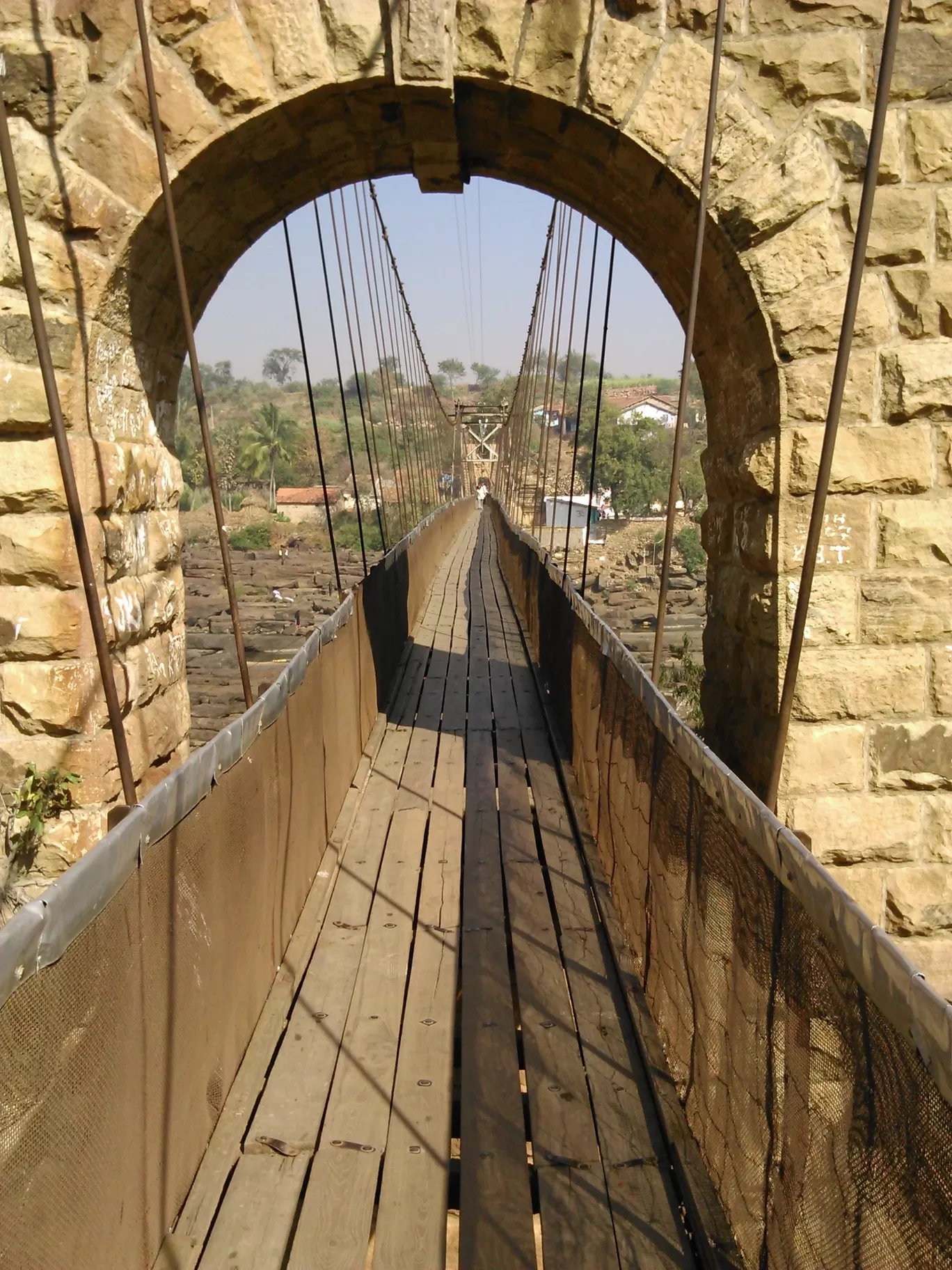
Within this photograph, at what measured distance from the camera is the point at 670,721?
2.35 meters

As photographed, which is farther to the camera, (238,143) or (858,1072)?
(238,143)

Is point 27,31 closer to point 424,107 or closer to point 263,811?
point 424,107

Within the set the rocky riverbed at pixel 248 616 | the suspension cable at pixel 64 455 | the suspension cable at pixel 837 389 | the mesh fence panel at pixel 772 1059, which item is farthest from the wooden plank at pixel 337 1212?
the rocky riverbed at pixel 248 616

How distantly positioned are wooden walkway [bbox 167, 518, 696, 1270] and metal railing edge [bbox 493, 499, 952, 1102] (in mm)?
751

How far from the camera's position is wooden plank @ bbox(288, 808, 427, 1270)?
6.20 ft

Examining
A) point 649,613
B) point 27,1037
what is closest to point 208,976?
point 27,1037

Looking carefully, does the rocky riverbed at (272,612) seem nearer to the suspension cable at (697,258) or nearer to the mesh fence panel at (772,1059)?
the suspension cable at (697,258)

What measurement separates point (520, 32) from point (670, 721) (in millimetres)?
1897

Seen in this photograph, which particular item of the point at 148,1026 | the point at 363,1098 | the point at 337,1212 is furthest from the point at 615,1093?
the point at 148,1026

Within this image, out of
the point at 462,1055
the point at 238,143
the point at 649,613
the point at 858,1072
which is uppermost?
the point at 238,143

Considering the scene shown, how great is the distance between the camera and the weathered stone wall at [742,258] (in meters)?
2.77

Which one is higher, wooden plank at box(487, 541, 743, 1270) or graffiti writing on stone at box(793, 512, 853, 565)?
graffiti writing on stone at box(793, 512, 853, 565)

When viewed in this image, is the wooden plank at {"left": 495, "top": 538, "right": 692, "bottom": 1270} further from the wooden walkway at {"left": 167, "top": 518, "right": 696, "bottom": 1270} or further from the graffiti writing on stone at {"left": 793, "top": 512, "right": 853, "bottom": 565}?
the graffiti writing on stone at {"left": 793, "top": 512, "right": 853, "bottom": 565}

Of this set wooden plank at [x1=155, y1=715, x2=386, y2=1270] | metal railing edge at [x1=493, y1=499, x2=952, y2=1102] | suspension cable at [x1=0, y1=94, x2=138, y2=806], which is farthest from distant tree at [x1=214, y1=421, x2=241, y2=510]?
metal railing edge at [x1=493, y1=499, x2=952, y2=1102]
